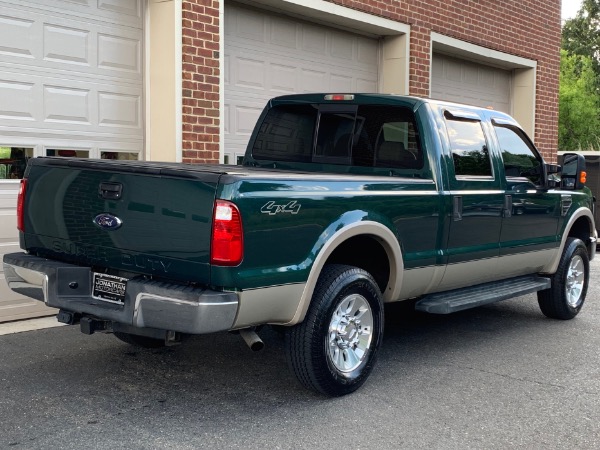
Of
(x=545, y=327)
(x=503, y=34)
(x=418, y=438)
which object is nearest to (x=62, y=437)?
(x=418, y=438)

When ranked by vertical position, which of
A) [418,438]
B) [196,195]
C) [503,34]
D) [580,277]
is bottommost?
[418,438]

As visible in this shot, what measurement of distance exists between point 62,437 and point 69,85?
14.4 feet

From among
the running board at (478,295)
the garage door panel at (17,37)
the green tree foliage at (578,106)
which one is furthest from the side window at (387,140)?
the green tree foliage at (578,106)

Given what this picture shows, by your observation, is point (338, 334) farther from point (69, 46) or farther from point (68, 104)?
point (69, 46)

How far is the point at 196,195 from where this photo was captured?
4344mm

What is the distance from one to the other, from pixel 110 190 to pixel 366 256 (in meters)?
1.91

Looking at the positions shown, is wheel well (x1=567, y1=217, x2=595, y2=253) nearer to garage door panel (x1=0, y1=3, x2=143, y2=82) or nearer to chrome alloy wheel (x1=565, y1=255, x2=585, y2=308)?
chrome alloy wheel (x1=565, y1=255, x2=585, y2=308)

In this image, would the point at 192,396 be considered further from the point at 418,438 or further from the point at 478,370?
the point at 478,370

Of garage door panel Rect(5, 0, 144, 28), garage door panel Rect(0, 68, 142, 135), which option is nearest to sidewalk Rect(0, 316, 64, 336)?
garage door panel Rect(0, 68, 142, 135)

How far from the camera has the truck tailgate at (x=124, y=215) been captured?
436 cm

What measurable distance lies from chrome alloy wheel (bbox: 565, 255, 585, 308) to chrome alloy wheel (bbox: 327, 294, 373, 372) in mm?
3286

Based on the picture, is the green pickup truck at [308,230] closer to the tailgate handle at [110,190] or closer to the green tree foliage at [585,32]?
the tailgate handle at [110,190]

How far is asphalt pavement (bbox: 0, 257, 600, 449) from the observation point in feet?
14.4

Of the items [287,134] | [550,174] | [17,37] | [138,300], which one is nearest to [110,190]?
[138,300]
